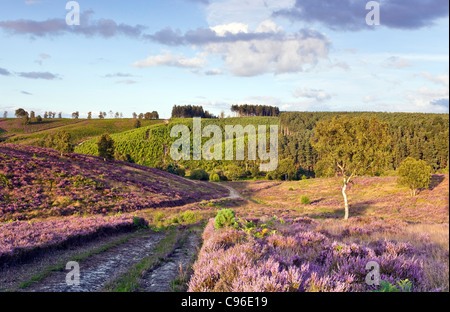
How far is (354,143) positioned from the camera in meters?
31.9

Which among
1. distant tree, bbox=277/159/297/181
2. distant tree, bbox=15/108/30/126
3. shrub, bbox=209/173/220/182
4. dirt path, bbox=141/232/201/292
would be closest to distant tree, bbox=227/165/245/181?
shrub, bbox=209/173/220/182

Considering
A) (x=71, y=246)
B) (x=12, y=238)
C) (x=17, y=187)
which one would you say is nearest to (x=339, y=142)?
(x=71, y=246)

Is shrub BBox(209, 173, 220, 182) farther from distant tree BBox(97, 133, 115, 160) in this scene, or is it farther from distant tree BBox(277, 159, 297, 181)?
distant tree BBox(97, 133, 115, 160)

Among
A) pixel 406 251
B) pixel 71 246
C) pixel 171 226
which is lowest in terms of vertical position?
pixel 171 226

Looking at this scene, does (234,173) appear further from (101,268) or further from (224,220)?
(101,268)

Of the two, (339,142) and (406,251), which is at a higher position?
(339,142)

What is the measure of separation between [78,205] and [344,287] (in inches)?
1156

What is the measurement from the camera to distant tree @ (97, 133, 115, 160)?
5554 centimetres

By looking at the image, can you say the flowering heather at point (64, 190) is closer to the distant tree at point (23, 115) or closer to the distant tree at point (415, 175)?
the distant tree at point (415, 175)

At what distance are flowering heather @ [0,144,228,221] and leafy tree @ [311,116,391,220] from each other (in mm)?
25985

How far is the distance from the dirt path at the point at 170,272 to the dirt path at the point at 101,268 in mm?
1352
